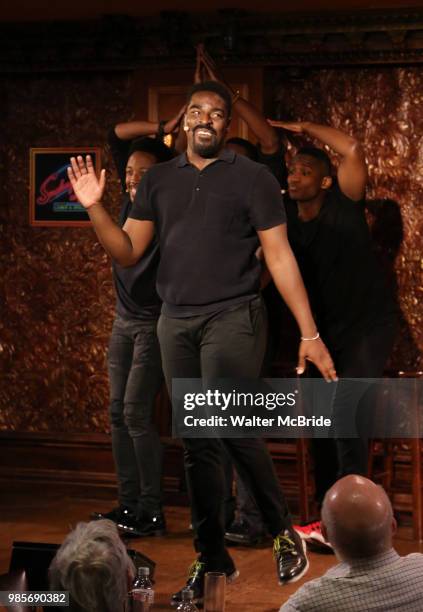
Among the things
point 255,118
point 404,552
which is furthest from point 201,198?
point 404,552

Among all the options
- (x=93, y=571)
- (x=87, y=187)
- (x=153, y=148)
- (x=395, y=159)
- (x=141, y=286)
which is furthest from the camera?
(x=395, y=159)

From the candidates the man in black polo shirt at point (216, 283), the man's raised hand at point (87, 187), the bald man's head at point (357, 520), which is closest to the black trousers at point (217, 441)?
the man in black polo shirt at point (216, 283)

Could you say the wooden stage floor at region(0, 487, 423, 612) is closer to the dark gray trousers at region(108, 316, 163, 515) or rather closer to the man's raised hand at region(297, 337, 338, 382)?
the dark gray trousers at region(108, 316, 163, 515)

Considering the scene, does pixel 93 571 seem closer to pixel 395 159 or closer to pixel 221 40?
pixel 395 159

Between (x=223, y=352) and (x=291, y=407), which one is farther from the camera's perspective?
(x=291, y=407)

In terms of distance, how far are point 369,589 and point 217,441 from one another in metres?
1.75

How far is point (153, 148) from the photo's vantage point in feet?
15.7

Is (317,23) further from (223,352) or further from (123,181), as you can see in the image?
(223,352)

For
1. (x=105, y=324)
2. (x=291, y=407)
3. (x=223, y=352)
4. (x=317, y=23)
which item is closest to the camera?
(x=223, y=352)

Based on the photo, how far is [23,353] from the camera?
596cm

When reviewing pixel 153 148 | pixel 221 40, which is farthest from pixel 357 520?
pixel 221 40

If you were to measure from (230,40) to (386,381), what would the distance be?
1776mm

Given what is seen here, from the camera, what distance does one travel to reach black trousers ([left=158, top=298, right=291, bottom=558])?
11.9 ft

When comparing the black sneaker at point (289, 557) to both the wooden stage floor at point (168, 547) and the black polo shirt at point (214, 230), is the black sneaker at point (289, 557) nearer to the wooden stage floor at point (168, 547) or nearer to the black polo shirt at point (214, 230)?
the wooden stage floor at point (168, 547)
